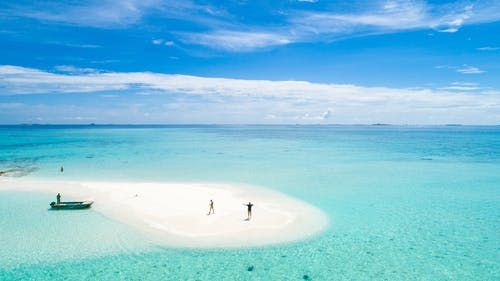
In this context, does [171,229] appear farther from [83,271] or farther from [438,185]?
[438,185]

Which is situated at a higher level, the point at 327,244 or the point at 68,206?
the point at 68,206

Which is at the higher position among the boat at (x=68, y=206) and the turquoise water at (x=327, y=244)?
the boat at (x=68, y=206)

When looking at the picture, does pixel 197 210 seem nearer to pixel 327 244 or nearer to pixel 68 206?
pixel 68 206

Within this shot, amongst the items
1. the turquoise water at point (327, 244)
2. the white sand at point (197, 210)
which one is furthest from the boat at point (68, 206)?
the white sand at point (197, 210)

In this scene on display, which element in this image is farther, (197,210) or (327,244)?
(197,210)

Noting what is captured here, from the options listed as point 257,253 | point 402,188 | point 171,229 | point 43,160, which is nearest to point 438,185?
point 402,188

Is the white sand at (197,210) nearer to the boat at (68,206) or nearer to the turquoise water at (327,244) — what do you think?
the boat at (68,206)

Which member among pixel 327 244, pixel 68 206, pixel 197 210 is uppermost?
pixel 68 206

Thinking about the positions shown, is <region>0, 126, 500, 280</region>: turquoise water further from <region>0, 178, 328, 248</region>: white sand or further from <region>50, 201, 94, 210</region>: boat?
<region>0, 178, 328, 248</region>: white sand

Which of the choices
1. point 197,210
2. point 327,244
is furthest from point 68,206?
point 327,244
